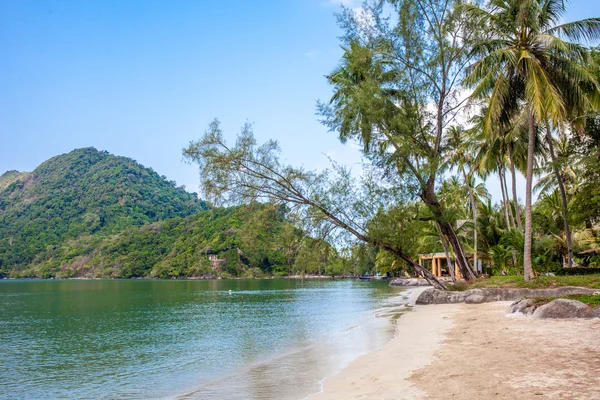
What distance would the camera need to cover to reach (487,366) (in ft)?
25.5

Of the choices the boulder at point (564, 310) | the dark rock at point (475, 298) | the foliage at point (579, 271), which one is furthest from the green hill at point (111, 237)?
the boulder at point (564, 310)

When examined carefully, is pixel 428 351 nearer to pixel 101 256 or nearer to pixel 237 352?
pixel 237 352

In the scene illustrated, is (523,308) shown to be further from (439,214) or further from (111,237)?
(111,237)

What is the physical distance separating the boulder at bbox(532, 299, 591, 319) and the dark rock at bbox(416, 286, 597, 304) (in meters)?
4.61

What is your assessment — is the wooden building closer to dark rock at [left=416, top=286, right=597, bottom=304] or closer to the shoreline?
dark rock at [left=416, top=286, right=597, bottom=304]

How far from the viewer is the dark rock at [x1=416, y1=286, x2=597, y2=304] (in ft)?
58.4

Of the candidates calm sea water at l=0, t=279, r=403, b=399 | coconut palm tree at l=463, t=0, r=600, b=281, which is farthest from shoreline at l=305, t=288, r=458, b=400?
coconut palm tree at l=463, t=0, r=600, b=281

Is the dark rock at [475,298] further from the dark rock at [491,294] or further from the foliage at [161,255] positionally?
the foliage at [161,255]

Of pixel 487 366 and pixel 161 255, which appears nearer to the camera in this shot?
pixel 487 366

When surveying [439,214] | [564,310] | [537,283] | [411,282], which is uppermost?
[439,214]

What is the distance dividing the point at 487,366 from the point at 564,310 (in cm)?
562

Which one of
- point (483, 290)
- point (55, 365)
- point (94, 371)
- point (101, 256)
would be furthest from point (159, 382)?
point (101, 256)

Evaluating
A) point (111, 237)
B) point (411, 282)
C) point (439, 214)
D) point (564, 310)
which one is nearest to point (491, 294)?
point (439, 214)

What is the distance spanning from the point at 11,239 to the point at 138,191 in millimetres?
51609
